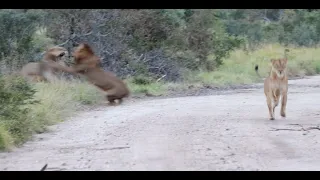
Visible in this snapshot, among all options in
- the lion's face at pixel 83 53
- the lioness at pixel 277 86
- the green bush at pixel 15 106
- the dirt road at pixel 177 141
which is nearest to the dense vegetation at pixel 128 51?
the green bush at pixel 15 106

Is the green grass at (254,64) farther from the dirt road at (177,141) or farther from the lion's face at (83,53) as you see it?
the lion's face at (83,53)

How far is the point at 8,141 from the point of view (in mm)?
12031

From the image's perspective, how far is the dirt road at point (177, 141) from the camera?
1008 centimetres

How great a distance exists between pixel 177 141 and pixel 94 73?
7.08 m

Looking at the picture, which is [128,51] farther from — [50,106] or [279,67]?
[279,67]

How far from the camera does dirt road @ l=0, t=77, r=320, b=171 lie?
33.1ft

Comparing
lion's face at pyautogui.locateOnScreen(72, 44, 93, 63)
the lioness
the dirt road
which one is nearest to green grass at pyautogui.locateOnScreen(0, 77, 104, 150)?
the dirt road

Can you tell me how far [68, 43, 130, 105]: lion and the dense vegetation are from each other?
6.34m

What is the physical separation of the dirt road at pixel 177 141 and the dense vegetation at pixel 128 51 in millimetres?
832

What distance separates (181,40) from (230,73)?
2.94 meters

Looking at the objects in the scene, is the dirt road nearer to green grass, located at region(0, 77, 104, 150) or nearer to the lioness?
green grass, located at region(0, 77, 104, 150)

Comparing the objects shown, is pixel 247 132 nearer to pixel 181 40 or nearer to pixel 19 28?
pixel 19 28

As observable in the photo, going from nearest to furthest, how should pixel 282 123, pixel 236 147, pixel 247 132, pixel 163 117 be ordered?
pixel 236 147 → pixel 247 132 → pixel 282 123 → pixel 163 117
